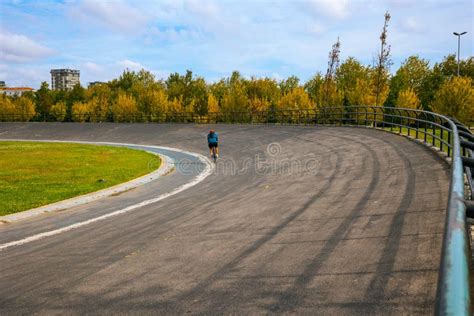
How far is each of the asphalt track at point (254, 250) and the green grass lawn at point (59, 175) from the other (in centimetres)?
189

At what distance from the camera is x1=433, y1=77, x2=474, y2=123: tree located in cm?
4112

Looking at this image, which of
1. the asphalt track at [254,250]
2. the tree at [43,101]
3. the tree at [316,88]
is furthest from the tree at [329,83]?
the tree at [43,101]

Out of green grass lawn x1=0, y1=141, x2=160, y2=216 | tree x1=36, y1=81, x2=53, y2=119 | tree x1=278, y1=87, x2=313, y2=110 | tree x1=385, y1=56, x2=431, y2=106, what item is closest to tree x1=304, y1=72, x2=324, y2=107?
tree x1=278, y1=87, x2=313, y2=110

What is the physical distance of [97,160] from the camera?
23969 millimetres

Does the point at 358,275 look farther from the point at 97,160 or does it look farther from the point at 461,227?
the point at 97,160

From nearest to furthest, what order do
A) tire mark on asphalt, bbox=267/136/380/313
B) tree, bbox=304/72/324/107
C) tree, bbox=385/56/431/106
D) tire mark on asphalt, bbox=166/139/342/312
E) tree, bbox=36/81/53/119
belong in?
tire mark on asphalt, bbox=267/136/380/313
tire mark on asphalt, bbox=166/139/342/312
tree, bbox=304/72/324/107
tree, bbox=385/56/431/106
tree, bbox=36/81/53/119

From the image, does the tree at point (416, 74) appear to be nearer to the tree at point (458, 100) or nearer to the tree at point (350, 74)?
the tree at point (350, 74)

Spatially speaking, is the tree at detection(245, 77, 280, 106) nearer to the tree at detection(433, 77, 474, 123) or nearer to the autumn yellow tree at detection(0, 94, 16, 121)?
the tree at detection(433, 77, 474, 123)

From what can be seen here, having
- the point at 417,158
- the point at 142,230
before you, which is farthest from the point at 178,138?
the point at 142,230

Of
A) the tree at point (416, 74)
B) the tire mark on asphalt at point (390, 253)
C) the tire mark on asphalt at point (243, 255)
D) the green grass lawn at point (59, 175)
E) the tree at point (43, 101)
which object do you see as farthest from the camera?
the tree at point (43, 101)

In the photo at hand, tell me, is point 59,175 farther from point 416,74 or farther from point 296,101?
point 416,74

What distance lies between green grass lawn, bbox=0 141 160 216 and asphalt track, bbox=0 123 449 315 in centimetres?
189

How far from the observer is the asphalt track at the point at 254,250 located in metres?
4.66

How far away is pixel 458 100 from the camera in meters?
41.2
